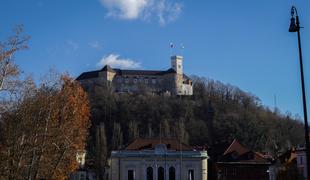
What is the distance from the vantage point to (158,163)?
75.3 meters

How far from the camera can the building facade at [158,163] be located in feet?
242

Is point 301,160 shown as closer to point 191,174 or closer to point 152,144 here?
point 191,174

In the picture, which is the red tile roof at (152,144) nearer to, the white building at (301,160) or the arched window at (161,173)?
the arched window at (161,173)

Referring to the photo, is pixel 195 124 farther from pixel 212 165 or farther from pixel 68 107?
pixel 68 107

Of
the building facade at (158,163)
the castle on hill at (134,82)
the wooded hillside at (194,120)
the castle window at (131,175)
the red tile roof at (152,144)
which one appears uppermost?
the castle on hill at (134,82)

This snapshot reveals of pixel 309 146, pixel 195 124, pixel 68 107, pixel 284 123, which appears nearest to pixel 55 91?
pixel 68 107

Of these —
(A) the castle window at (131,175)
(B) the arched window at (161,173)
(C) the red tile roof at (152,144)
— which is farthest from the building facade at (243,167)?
(A) the castle window at (131,175)

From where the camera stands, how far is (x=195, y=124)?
139 metres

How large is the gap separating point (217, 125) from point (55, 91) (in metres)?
110

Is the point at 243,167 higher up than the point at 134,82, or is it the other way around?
the point at 134,82

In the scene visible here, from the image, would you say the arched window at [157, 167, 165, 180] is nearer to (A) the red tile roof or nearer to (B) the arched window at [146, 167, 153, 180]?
(B) the arched window at [146, 167, 153, 180]

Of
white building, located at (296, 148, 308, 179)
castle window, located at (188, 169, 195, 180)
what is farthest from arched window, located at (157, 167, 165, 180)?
white building, located at (296, 148, 308, 179)

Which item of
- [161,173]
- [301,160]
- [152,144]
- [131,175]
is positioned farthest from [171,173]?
[301,160]

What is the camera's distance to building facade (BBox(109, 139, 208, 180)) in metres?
73.6
